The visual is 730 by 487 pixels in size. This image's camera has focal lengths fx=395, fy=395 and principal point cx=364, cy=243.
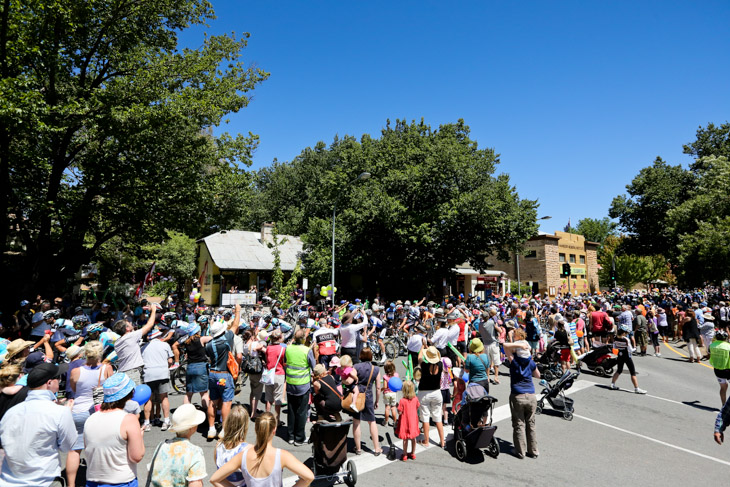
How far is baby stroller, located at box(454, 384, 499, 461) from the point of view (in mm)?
6051

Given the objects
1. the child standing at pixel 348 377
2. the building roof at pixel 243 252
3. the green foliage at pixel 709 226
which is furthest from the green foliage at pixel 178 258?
the green foliage at pixel 709 226

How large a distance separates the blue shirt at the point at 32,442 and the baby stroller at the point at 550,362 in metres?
9.87

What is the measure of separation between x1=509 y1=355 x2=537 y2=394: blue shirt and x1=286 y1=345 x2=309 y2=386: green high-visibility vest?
3.35 metres

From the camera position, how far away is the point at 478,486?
5348 millimetres

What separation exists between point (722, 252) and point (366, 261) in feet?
75.5

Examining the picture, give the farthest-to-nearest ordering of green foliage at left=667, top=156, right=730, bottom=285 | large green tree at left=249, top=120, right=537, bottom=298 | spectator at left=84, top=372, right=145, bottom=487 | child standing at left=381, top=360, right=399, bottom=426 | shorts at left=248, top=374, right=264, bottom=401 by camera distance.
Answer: large green tree at left=249, top=120, right=537, bottom=298, green foliage at left=667, top=156, right=730, bottom=285, shorts at left=248, top=374, right=264, bottom=401, child standing at left=381, top=360, right=399, bottom=426, spectator at left=84, top=372, right=145, bottom=487

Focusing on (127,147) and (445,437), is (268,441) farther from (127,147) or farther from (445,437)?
(127,147)

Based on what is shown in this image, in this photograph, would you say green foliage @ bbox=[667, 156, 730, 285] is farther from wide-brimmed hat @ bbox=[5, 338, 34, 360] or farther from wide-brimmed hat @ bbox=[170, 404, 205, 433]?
wide-brimmed hat @ bbox=[5, 338, 34, 360]

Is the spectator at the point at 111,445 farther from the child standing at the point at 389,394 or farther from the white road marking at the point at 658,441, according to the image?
the white road marking at the point at 658,441

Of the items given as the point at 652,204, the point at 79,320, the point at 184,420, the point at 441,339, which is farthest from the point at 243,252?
the point at 652,204

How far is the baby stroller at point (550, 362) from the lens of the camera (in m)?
10.1

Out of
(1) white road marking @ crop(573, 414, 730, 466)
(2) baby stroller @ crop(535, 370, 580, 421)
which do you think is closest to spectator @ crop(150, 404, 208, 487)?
(2) baby stroller @ crop(535, 370, 580, 421)

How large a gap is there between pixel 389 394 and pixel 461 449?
1469mm

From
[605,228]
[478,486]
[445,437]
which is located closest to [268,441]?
[478,486]
